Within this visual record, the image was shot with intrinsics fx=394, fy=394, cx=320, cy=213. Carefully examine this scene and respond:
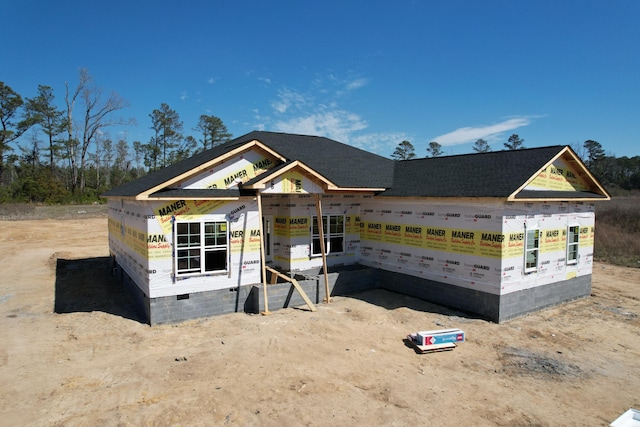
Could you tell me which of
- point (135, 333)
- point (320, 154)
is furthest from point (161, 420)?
point (320, 154)

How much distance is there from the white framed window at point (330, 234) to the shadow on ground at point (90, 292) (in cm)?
624

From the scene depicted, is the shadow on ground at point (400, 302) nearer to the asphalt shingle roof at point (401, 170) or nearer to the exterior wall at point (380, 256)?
the exterior wall at point (380, 256)

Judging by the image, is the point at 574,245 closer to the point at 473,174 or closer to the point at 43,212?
the point at 473,174

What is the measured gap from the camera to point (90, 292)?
14.0 m

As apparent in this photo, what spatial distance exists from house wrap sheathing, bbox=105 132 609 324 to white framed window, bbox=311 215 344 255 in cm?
5

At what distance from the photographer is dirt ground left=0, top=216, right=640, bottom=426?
655 centimetres

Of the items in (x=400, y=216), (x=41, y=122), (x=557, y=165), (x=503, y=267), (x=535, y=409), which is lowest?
(x=535, y=409)

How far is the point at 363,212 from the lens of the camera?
15.5m

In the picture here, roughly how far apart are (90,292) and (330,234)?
8.81m

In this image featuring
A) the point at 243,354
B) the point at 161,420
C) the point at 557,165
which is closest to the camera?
the point at 161,420

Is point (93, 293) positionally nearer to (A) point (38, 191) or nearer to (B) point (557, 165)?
(B) point (557, 165)

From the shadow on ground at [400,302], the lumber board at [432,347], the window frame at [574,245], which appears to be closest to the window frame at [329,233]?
the shadow on ground at [400,302]

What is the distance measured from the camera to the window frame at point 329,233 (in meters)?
14.5

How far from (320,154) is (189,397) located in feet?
39.0
